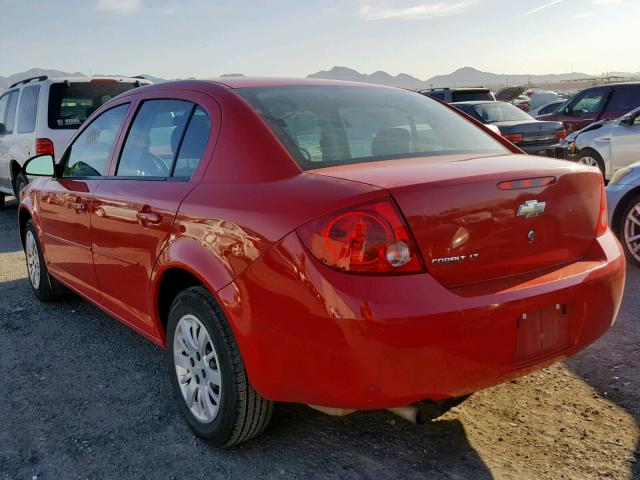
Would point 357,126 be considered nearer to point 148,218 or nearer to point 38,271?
point 148,218

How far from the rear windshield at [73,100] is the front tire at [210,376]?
664cm

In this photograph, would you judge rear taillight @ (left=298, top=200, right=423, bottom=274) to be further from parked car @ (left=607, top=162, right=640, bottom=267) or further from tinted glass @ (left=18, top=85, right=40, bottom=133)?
tinted glass @ (left=18, top=85, right=40, bottom=133)

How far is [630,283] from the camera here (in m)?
5.34

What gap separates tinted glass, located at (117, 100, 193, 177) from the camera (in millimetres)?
3344

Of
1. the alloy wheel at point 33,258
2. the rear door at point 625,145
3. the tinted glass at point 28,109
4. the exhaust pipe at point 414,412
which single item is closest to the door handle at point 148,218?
the exhaust pipe at point 414,412

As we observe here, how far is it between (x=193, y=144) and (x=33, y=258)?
291cm

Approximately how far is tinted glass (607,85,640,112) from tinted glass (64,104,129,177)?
1139cm

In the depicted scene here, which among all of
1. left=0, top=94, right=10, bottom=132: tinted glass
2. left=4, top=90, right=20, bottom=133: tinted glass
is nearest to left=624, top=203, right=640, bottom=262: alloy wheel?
left=4, top=90, right=20, bottom=133: tinted glass

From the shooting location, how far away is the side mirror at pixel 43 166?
4.54 metres

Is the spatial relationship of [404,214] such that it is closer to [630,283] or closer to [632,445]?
[632,445]

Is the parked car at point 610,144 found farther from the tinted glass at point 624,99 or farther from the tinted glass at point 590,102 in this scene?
the tinted glass at point 590,102

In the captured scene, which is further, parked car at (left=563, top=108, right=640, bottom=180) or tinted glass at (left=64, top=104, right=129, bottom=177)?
parked car at (left=563, top=108, right=640, bottom=180)

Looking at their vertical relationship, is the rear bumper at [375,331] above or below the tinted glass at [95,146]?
below

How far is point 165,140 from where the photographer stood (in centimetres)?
344
